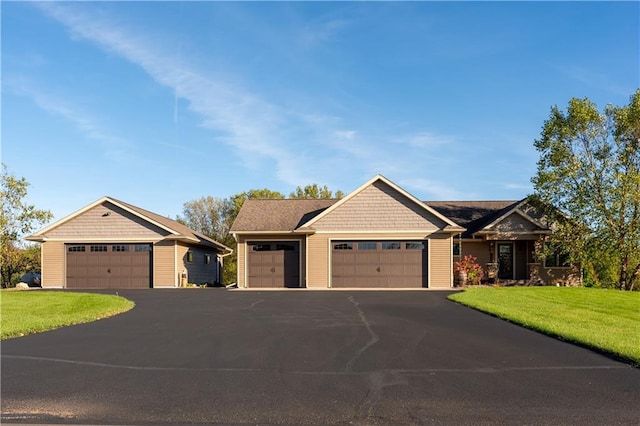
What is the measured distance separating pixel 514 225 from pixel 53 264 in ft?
85.4

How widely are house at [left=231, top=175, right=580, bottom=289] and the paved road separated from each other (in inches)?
536

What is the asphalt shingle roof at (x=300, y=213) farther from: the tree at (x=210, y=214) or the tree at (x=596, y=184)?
the tree at (x=210, y=214)

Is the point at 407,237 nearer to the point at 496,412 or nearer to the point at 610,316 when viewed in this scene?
the point at 610,316

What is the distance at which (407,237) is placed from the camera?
1021 inches

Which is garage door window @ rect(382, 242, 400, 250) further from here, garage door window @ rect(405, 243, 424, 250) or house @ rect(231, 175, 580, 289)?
garage door window @ rect(405, 243, 424, 250)

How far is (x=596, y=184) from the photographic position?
2612 centimetres

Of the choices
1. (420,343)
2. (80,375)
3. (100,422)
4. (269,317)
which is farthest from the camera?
(269,317)

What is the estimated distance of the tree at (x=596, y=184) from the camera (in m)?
25.4

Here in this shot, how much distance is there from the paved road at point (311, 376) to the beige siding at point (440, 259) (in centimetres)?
1364

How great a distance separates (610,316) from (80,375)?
13675mm

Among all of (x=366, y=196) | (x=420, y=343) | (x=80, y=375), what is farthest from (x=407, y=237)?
(x=80, y=375)

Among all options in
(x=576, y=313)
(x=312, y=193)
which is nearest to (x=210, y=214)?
(x=312, y=193)

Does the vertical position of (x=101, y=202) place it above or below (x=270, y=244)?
above

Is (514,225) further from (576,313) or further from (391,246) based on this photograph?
(576,313)
